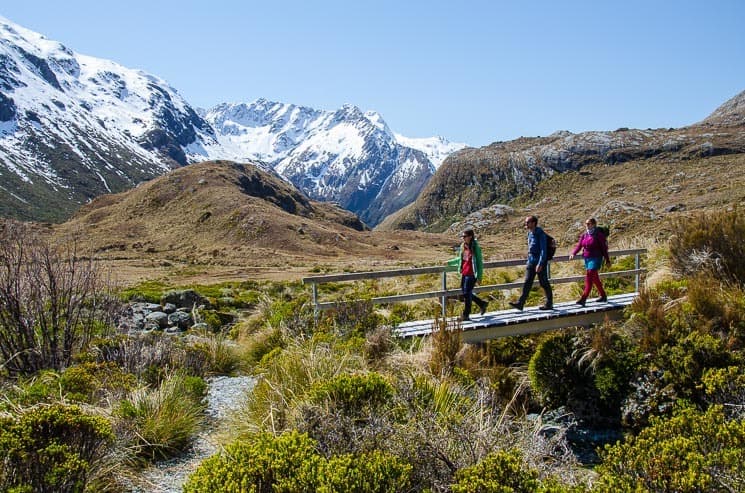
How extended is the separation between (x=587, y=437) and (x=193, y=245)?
66826 mm

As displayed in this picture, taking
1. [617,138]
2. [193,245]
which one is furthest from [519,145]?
[193,245]

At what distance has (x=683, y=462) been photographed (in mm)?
3074

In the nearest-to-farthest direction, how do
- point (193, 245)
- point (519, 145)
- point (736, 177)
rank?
point (736, 177)
point (193, 245)
point (519, 145)

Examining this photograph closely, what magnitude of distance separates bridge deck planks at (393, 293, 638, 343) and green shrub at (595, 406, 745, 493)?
14.1ft

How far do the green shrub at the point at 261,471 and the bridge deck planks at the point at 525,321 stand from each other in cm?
442

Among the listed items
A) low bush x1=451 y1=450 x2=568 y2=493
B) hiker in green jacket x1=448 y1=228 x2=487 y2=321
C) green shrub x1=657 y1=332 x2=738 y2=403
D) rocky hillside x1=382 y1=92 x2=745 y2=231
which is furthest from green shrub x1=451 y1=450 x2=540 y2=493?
rocky hillside x1=382 y1=92 x2=745 y2=231

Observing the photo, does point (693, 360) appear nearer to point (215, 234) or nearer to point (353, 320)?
point (353, 320)

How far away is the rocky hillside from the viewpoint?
65981 mm

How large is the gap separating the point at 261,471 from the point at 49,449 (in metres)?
1.48

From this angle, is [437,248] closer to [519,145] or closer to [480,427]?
[519,145]

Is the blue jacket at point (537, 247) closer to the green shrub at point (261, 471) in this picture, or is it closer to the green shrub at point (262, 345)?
the green shrub at point (262, 345)

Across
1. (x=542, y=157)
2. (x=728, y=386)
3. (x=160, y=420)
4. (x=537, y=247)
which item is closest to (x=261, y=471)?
(x=160, y=420)

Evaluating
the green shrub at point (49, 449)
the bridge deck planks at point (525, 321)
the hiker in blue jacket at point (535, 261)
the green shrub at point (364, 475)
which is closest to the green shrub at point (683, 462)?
the green shrub at point (364, 475)

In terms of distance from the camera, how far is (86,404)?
5359 mm
